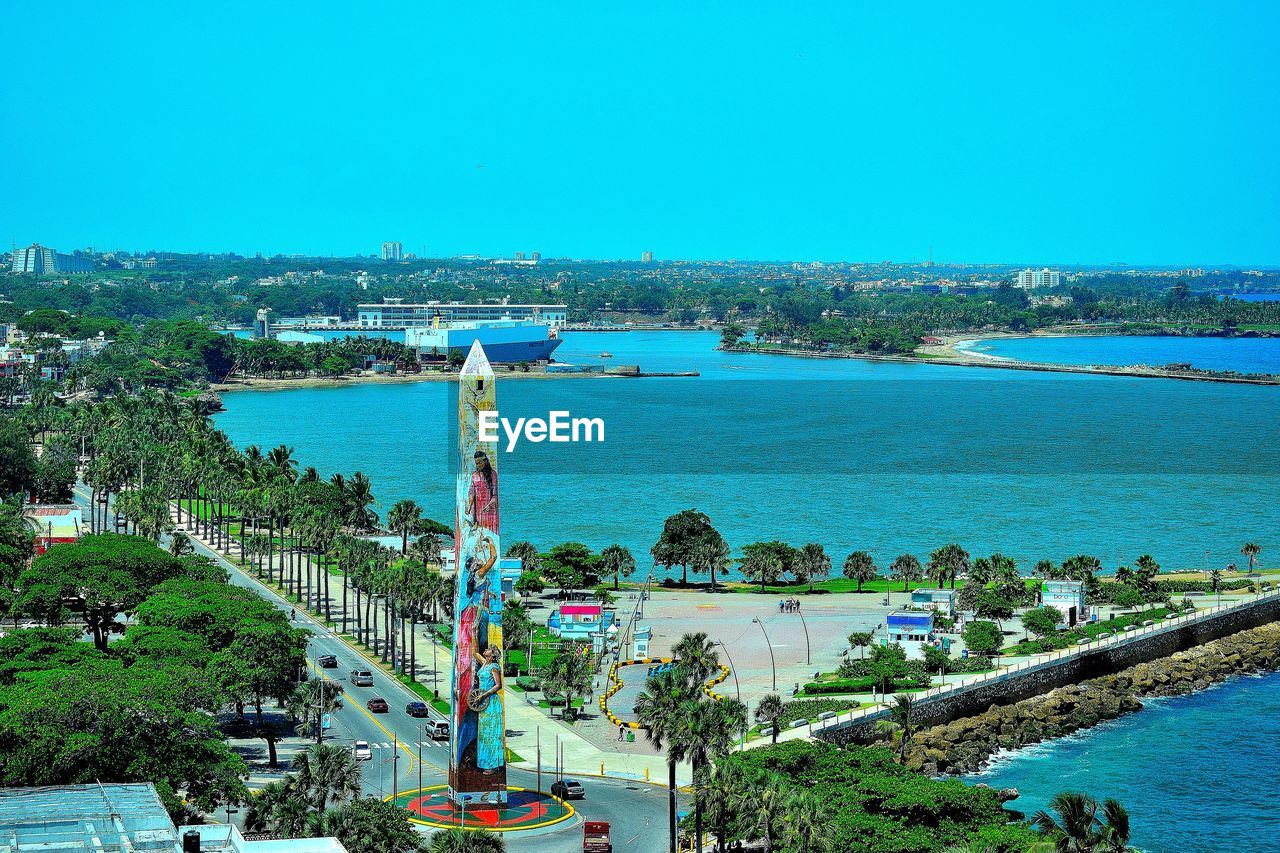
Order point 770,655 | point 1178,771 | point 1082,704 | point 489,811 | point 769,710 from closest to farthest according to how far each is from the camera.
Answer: point 489,811 < point 769,710 < point 1178,771 < point 1082,704 < point 770,655

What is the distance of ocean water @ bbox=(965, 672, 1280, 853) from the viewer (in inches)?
1948

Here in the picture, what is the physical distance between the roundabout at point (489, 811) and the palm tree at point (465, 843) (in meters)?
4.68

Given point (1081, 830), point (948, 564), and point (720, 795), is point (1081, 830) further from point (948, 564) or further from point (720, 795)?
point (948, 564)

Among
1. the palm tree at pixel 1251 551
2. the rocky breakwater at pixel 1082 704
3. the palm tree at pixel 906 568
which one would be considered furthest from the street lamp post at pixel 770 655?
the palm tree at pixel 1251 551

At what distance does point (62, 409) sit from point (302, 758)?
349 ft

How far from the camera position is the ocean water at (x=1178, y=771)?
4947cm

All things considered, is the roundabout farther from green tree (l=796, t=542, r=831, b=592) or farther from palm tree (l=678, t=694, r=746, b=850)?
green tree (l=796, t=542, r=831, b=592)

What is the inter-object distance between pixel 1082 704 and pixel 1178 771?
7.79 m

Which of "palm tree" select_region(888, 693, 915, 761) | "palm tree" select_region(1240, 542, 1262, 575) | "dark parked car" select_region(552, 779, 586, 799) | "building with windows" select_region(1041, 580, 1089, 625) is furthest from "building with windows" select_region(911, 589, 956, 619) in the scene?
"dark parked car" select_region(552, 779, 586, 799)

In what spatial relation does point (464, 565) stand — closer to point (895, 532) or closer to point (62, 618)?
point (62, 618)

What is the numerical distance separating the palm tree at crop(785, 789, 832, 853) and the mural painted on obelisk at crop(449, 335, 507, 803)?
8.29 metres

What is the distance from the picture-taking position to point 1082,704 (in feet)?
207

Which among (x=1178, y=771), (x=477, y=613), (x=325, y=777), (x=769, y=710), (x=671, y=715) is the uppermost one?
(x=477, y=613)

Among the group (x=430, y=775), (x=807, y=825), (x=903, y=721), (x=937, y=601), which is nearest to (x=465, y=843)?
(x=807, y=825)
